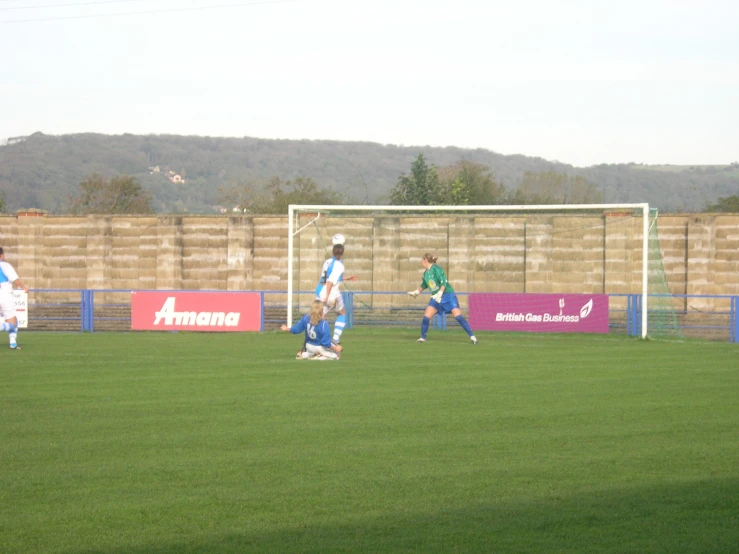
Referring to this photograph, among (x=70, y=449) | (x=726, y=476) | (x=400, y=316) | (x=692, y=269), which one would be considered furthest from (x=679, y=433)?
(x=692, y=269)

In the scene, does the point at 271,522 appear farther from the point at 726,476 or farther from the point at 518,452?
the point at 726,476

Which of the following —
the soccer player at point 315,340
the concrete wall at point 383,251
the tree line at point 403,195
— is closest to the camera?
the soccer player at point 315,340

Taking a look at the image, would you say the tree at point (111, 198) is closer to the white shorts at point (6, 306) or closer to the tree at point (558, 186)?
the tree at point (558, 186)

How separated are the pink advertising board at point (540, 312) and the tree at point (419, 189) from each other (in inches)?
715

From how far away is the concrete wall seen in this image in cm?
2916

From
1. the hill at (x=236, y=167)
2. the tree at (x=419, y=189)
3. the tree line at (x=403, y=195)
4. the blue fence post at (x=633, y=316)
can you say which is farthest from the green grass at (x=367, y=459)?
the hill at (x=236, y=167)

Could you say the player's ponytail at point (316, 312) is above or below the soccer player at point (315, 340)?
above

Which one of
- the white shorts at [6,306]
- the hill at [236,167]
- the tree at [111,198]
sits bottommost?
the white shorts at [6,306]

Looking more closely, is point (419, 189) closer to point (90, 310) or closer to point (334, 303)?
point (90, 310)

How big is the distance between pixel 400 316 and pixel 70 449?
19.7 meters

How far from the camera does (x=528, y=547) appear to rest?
5621mm

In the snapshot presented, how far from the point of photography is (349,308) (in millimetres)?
26875

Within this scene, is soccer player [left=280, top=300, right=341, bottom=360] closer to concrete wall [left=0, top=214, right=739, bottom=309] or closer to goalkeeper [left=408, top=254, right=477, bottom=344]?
goalkeeper [left=408, top=254, right=477, bottom=344]

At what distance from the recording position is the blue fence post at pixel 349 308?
2683 cm
